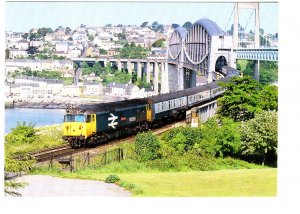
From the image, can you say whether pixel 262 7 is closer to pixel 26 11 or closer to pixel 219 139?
pixel 219 139

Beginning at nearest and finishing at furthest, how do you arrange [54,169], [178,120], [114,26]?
[54,169]
[114,26]
[178,120]

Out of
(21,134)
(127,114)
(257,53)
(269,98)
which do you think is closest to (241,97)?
(269,98)

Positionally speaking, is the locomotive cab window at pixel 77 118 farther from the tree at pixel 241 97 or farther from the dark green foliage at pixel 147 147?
the tree at pixel 241 97

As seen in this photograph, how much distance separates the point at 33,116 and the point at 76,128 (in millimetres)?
678

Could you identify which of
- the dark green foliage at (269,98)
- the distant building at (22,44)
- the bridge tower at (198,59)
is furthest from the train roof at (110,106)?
the dark green foliage at (269,98)

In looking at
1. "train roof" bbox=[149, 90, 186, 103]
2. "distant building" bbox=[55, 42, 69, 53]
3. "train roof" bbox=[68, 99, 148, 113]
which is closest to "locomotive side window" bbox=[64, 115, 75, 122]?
"train roof" bbox=[68, 99, 148, 113]

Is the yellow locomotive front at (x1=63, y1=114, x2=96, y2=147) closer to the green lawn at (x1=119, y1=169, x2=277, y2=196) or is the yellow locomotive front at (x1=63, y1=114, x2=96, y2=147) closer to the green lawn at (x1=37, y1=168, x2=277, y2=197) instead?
the green lawn at (x1=37, y1=168, x2=277, y2=197)

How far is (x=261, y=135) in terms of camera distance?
35.1 feet

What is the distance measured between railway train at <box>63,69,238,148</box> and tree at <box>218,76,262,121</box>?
138mm

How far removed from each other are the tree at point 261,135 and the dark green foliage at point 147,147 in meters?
1.35

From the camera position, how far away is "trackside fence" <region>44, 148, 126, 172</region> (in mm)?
10109

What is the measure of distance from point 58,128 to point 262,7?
371cm

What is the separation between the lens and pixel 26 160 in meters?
10.1

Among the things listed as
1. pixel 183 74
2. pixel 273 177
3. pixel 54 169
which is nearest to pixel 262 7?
pixel 183 74
